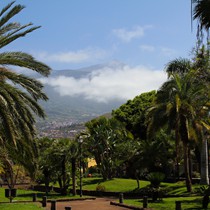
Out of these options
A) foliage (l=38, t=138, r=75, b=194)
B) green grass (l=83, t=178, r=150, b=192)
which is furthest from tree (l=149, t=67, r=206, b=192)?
foliage (l=38, t=138, r=75, b=194)

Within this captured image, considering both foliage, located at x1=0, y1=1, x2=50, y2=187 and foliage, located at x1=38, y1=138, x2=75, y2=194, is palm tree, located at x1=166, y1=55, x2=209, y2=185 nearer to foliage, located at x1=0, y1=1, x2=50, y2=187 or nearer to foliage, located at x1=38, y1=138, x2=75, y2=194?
foliage, located at x1=38, y1=138, x2=75, y2=194

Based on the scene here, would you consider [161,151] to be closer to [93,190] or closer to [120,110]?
[93,190]

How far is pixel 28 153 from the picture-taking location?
16.3 metres

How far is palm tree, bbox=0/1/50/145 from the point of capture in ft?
43.5

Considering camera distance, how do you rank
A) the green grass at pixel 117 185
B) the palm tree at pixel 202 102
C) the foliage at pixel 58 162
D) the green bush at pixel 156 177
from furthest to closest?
the foliage at pixel 58 162, the green grass at pixel 117 185, the palm tree at pixel 202 102, the green bush at pixel 156 177

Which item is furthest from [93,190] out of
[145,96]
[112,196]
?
[145,96]

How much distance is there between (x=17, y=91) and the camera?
14547mm

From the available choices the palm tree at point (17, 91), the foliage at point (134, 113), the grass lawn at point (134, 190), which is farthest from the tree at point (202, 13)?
the foliage at point (134, 113)

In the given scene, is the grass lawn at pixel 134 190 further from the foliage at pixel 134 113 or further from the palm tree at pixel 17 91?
the foliage at pixel 134 113

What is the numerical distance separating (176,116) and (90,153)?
18.9 meters

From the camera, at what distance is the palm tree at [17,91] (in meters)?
13.3

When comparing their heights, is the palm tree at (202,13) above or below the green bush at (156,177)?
above

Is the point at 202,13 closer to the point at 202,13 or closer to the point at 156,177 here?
the point at 202,13

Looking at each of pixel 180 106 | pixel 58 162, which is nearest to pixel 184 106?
pixel 180 106
